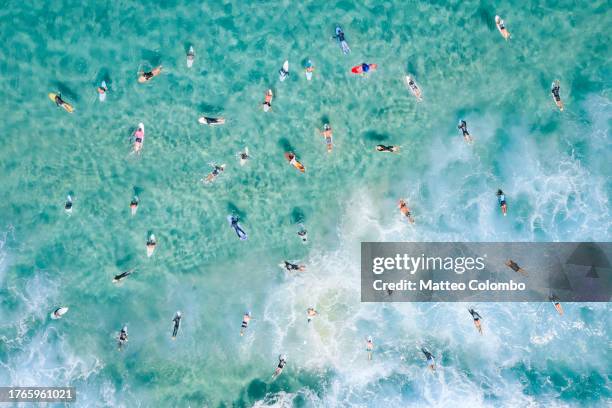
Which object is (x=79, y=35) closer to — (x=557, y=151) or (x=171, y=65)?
(x=171, y=65)

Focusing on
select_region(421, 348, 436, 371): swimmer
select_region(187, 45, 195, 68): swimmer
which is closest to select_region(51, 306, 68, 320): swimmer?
select_region(187, 45, 195, 68): swimmer

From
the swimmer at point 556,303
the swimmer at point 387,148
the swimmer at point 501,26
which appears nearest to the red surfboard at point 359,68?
the swimmer at point 387,148

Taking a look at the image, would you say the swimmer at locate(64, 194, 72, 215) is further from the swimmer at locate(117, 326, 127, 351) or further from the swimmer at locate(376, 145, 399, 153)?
the swimmer at locate(376, 145, 399, 153)

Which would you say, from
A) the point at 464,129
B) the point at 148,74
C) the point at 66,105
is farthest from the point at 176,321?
the point at 464,129

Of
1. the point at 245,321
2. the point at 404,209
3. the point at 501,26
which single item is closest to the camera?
the point at 501,26

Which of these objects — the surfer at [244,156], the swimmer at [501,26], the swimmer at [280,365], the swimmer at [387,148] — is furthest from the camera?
the swimmer at [280,365]

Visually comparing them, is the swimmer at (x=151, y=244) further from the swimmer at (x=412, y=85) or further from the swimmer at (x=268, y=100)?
the swimmer at (x=412, y=85)

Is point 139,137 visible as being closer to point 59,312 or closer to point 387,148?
point 59,312
